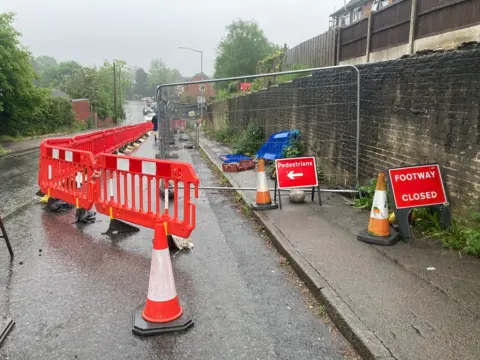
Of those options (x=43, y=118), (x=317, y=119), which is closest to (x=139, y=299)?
(x=317, y=119)

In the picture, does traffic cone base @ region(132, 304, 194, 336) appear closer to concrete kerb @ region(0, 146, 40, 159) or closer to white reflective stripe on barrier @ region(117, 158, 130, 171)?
white reflective stripe on barrier @ region(117, 158, 130, 171)

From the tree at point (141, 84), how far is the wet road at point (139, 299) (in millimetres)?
191703

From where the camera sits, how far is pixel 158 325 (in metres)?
3.40

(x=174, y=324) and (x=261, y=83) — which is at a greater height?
→ (x=261, y=83)

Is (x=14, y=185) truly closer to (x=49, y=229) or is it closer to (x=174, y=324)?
(x=49, y=229)

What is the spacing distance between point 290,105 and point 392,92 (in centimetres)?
498

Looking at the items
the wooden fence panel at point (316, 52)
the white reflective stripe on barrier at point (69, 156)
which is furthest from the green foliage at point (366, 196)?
the wooden fence panel at point (316, 52)

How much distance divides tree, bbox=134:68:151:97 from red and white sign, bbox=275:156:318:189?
191 metres

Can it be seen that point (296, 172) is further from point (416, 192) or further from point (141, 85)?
point (141, 85)

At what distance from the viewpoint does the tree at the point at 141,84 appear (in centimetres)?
18925

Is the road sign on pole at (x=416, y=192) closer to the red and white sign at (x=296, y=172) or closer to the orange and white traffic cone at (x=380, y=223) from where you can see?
the orange and white traffic cone at (x=380, y=223)

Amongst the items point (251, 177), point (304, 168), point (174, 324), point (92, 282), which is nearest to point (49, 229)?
point (92, 282)

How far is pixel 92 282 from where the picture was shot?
438cm

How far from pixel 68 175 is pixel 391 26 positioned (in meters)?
6.84
